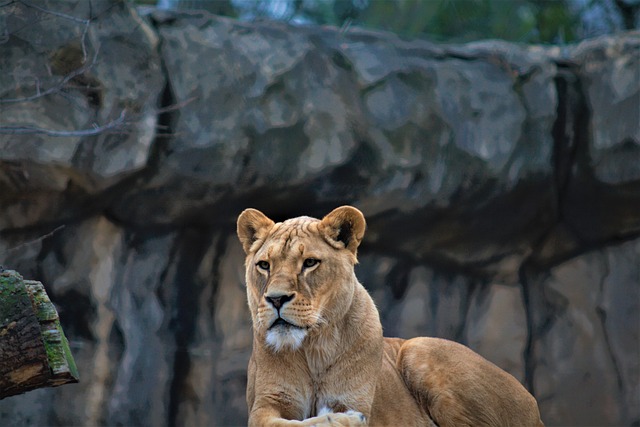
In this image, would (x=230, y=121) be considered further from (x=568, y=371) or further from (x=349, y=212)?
(x=568, y=371)

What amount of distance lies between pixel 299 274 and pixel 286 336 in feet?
0.94

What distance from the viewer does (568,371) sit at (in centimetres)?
743

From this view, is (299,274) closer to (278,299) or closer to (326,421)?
(278,299)

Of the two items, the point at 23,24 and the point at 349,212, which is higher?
the point at 23,24

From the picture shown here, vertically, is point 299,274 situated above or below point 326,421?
above

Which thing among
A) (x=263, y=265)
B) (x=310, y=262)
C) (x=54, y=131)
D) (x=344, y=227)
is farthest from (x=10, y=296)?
(x=54, y=131)

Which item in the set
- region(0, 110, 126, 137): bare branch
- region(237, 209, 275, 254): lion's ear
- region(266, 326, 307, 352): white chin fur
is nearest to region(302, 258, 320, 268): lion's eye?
region(266, 326, 307, 352): white chin fur

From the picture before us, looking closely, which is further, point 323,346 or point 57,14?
point 57,14

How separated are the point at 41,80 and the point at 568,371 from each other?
176 inches

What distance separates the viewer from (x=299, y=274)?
4.32 meters

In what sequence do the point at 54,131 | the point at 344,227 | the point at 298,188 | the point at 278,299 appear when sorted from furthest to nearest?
the point at 298,188 → the point at 54,131 → the point at 344,227 → the point at 278,299

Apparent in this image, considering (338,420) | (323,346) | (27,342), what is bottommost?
(338,420)

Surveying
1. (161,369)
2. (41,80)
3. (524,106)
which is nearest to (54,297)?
(161,369)

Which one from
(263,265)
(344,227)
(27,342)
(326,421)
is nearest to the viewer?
(27,342)
